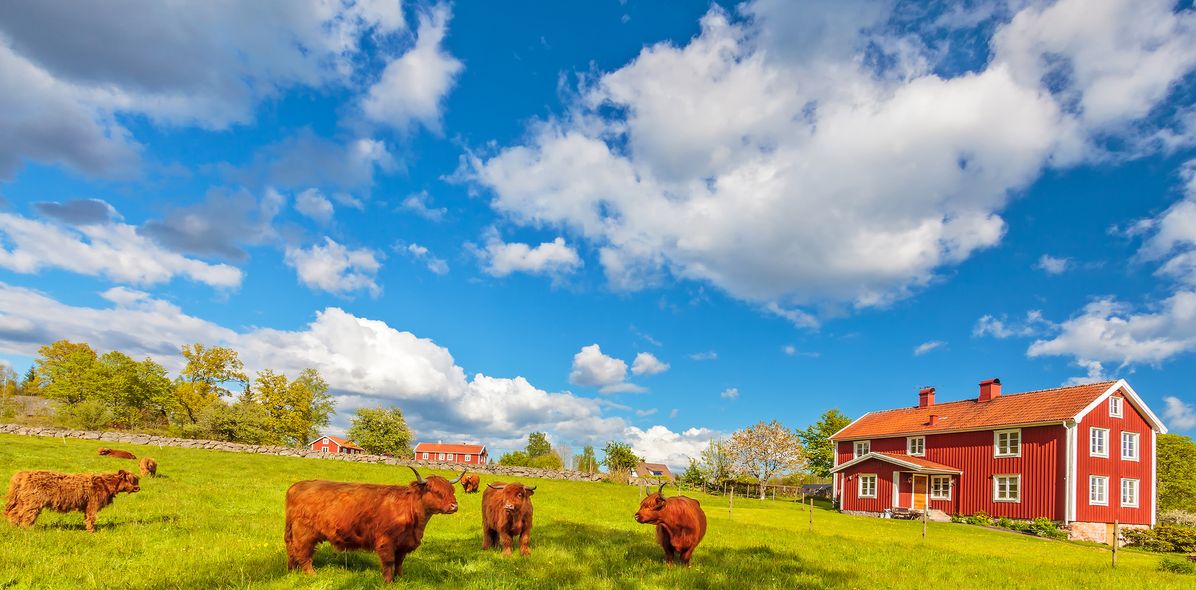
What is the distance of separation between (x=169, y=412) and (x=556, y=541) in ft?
222

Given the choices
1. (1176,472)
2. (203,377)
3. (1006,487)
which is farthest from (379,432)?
(1176,472)

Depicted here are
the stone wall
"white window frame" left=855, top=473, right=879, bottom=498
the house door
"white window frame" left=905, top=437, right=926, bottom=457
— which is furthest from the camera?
"white window frame" left=905, top=437, right=926, bottom=457

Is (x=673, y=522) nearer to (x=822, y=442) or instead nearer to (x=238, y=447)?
(x=238, y=447)

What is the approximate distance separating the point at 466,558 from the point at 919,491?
40264mm

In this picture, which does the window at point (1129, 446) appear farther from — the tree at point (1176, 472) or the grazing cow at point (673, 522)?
the tree at point (1176, 472)

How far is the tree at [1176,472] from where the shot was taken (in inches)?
2685

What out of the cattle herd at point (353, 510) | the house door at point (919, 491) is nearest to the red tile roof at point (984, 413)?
the house door at point (919, 491)

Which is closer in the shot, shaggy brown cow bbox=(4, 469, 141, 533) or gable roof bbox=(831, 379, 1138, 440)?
shaggy brown cow bbox=(4, 469, 141, 533)

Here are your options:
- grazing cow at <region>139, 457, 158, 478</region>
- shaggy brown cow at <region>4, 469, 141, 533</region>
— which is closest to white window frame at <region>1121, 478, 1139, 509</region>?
shaggy brown cow at <region>4, 469, 141, 533</region>

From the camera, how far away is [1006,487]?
38125 mm

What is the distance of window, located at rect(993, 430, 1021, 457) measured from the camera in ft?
125

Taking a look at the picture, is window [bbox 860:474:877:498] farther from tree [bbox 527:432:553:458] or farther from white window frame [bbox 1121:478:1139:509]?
tree [bbox 527:432:553:458]

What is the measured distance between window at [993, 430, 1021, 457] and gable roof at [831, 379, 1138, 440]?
2.09ft

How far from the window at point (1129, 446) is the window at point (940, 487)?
9751 millimetres
